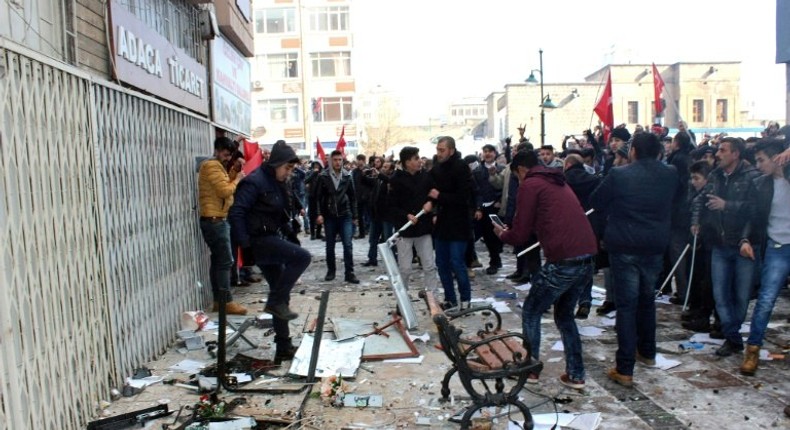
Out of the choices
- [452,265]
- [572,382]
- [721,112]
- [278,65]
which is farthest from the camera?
[721,112]

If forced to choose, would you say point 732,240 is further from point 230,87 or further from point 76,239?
point 230,87

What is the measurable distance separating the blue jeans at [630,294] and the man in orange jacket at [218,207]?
15.6 ft

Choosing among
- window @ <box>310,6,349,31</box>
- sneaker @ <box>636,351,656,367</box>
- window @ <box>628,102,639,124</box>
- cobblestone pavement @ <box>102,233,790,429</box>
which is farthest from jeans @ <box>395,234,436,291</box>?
window @ <box>628,102,639,124</box>

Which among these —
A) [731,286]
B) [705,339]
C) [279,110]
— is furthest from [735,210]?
[279,110]

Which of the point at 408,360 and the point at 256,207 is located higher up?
the point at 256,207

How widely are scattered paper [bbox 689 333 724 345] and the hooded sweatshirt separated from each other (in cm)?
229

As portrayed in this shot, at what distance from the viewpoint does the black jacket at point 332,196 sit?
10.3 meters

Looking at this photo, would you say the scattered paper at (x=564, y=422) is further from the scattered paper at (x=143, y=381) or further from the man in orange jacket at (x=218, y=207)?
the man in orange jacket at (x=218, y=207)

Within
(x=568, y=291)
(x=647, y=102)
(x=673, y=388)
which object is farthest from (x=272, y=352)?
(x=647, y=102)

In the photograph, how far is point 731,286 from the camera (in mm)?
6164

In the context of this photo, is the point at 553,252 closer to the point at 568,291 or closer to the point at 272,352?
the point at 568,291

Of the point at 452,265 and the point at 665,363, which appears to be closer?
the point at 665,363

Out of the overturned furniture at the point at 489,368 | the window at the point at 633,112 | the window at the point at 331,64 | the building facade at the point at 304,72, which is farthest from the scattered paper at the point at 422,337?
the window at the point at 633,112

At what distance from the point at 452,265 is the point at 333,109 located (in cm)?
4332
